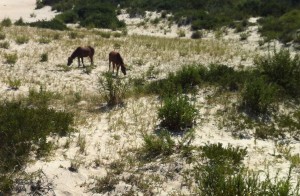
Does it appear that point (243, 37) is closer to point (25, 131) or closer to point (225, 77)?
point (225, 77)

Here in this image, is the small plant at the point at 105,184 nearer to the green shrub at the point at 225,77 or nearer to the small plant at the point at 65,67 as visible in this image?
the green shrub at the point at 225,77

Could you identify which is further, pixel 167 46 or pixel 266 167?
pixel 167 46

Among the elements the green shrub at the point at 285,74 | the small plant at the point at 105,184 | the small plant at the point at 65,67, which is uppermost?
the green shrub at the point at 285,74

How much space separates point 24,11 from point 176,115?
1345 inches

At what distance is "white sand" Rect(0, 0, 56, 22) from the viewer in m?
35.7

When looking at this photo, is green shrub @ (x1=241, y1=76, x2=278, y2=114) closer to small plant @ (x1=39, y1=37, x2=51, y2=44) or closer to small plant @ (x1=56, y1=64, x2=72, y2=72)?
small plant @ (x1=56, y1=64, x2=72, y2=72)

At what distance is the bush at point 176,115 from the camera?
28.4 feet

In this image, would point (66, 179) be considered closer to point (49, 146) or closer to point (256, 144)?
point (49, 146)

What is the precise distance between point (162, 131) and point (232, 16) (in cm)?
2087

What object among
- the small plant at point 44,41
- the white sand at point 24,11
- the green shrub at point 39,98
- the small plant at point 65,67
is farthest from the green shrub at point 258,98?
the white sand at point 24,11

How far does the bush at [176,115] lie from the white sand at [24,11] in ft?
89.9

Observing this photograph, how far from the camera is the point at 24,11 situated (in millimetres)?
38750

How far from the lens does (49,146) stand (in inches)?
298

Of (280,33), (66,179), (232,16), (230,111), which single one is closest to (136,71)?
(230,111)
